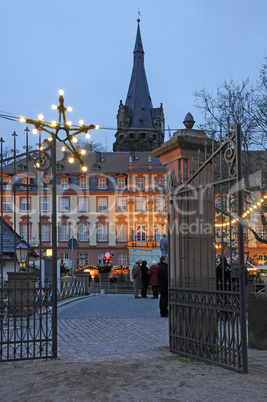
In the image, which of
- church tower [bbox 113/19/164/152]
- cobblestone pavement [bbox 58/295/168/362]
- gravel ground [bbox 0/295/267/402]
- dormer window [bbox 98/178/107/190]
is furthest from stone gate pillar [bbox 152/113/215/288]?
church tower [bbox 113/19/164/152]

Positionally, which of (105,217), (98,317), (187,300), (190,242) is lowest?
(98,317)

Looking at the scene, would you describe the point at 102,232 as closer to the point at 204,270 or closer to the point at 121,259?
the point at 121,259

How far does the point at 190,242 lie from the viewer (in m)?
8.31

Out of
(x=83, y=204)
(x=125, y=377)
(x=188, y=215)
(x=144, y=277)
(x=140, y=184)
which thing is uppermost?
(x=140, y=184)

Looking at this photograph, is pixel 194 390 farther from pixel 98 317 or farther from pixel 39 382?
pixel 98 317

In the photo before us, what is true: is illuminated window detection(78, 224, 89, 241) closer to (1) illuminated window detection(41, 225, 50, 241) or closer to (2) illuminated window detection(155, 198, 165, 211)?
(1) illuminated window detection(41, 225, 50, 241)

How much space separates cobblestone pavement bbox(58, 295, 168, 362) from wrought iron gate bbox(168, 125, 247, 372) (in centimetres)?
100

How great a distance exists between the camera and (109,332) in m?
11.2

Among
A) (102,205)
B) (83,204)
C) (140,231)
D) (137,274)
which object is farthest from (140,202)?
(137,274)

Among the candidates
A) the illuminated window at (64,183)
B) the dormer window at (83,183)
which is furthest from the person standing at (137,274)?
the dormer window at (83,183)

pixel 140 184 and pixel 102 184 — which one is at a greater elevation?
pixel 102 184

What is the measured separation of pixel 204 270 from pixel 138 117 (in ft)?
249

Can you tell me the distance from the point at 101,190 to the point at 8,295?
6020cm

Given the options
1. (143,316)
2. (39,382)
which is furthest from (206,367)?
(143,316)
